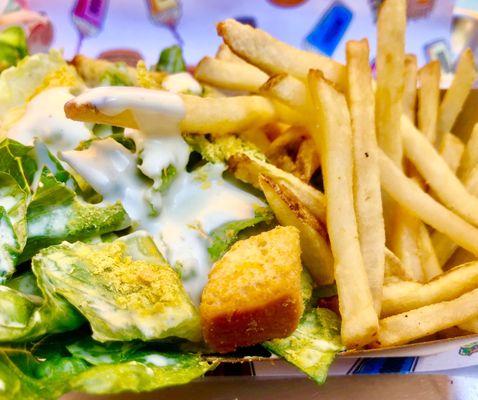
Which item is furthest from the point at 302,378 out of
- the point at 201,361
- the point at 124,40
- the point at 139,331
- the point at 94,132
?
the point at 124,40

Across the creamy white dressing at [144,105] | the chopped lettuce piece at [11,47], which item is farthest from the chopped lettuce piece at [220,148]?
the chopped lettuce piece at [11,47]

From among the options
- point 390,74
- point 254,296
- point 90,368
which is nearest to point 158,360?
point 90,368

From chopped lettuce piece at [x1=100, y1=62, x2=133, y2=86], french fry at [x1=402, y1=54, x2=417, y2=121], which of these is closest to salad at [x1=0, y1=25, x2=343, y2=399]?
chopped lettuce piece at [x1=100, y1=62, x2=133, y2=86]

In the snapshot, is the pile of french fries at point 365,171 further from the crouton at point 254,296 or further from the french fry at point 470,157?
the crouton at point 254,296

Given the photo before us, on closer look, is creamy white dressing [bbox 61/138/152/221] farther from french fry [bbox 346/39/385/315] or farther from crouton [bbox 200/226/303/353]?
french fry [bbox 346/39/385/315]

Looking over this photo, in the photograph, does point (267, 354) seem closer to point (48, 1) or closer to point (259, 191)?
point (259, 191)

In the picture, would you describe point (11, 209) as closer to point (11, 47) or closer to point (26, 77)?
point (26, 77)
